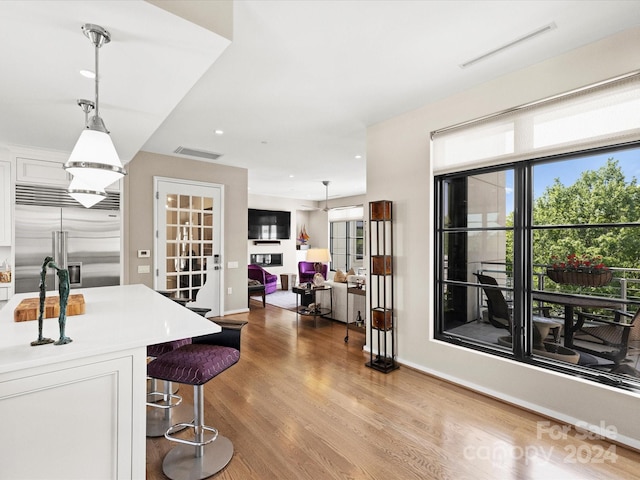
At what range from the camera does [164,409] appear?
2.47 meters

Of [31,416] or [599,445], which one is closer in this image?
[31,416]

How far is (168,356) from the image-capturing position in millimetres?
1892

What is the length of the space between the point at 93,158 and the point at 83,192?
38.6 inches

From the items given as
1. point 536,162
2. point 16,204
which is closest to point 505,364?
point 536,162

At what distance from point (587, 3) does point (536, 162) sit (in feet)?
3.49

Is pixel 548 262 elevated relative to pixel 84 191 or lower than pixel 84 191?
lower

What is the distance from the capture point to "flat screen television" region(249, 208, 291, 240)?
9109 mm

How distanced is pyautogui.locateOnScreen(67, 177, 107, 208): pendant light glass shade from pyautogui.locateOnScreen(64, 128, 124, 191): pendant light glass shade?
674mm

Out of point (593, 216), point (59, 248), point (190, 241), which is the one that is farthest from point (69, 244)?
point (593, 216)

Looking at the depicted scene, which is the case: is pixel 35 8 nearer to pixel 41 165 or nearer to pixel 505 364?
pixel 41 165

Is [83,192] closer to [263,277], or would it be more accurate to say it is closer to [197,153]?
[197,153]

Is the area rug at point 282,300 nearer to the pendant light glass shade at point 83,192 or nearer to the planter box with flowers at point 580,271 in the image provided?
the pendant light glass shade at point 83,192

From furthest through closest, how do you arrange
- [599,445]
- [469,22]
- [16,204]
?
[16,204] < [599,445] < [469,22]

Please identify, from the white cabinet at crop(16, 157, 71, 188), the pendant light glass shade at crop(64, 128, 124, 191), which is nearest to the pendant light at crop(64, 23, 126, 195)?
the pendant light glass shade at crop(64, 128, 124, 191)
